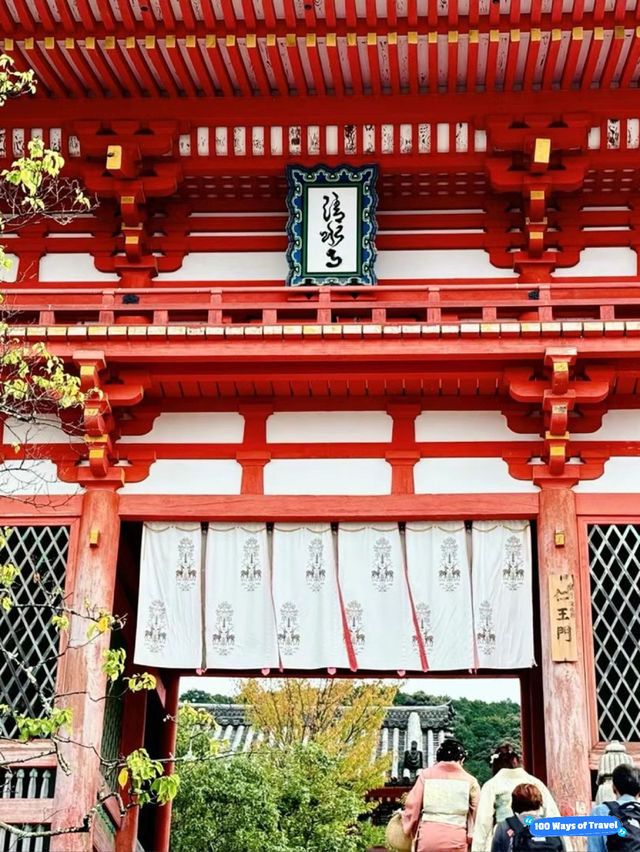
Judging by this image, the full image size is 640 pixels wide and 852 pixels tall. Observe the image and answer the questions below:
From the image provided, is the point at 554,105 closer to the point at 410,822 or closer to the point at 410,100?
the point at 410,100

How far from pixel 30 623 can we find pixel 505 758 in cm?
388

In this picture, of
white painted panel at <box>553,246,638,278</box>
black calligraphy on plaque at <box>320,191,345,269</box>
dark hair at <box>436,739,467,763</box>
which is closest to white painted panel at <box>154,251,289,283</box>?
black calligraphy on plaque at <box>320,191,345,269</box>

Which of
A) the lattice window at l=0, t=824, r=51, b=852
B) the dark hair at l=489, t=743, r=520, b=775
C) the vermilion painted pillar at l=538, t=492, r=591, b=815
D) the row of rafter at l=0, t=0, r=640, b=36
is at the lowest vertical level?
the lattice window at l=0, t=824, r=51, b=852

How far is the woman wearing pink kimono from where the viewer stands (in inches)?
310

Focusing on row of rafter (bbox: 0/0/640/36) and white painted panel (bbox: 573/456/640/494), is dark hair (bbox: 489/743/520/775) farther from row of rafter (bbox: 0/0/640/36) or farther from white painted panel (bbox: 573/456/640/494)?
row of rafter (bbox: 0/0/640/36)

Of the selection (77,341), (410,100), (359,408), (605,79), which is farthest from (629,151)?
(77,341)

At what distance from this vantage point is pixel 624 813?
5.89 m

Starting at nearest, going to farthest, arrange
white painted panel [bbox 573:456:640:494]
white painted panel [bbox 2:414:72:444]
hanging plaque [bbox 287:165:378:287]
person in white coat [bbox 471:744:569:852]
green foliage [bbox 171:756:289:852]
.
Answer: person in white coat [bbox 471:744:569:852]
white painted panel [bbox 573:456:640:494]
white painted panel [bbox 2:414:72:444]
hanging plaque [bbox 287:165:378:287]
green foliage [bbox 171:756:289:852]

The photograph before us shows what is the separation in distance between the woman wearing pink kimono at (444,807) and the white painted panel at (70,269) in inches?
200

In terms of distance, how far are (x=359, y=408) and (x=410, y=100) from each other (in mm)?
2512

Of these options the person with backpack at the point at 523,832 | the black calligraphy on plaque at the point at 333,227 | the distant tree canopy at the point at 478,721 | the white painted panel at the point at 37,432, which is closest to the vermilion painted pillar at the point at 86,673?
the white painted panel at the point at 37,432

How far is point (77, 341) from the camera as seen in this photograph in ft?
32.5

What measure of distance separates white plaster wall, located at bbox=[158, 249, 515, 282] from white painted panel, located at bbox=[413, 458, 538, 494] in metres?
1.70

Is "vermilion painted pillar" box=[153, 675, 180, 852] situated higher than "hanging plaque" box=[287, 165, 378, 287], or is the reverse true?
"hanging plaque" box=[287, 165, 378, 287]
